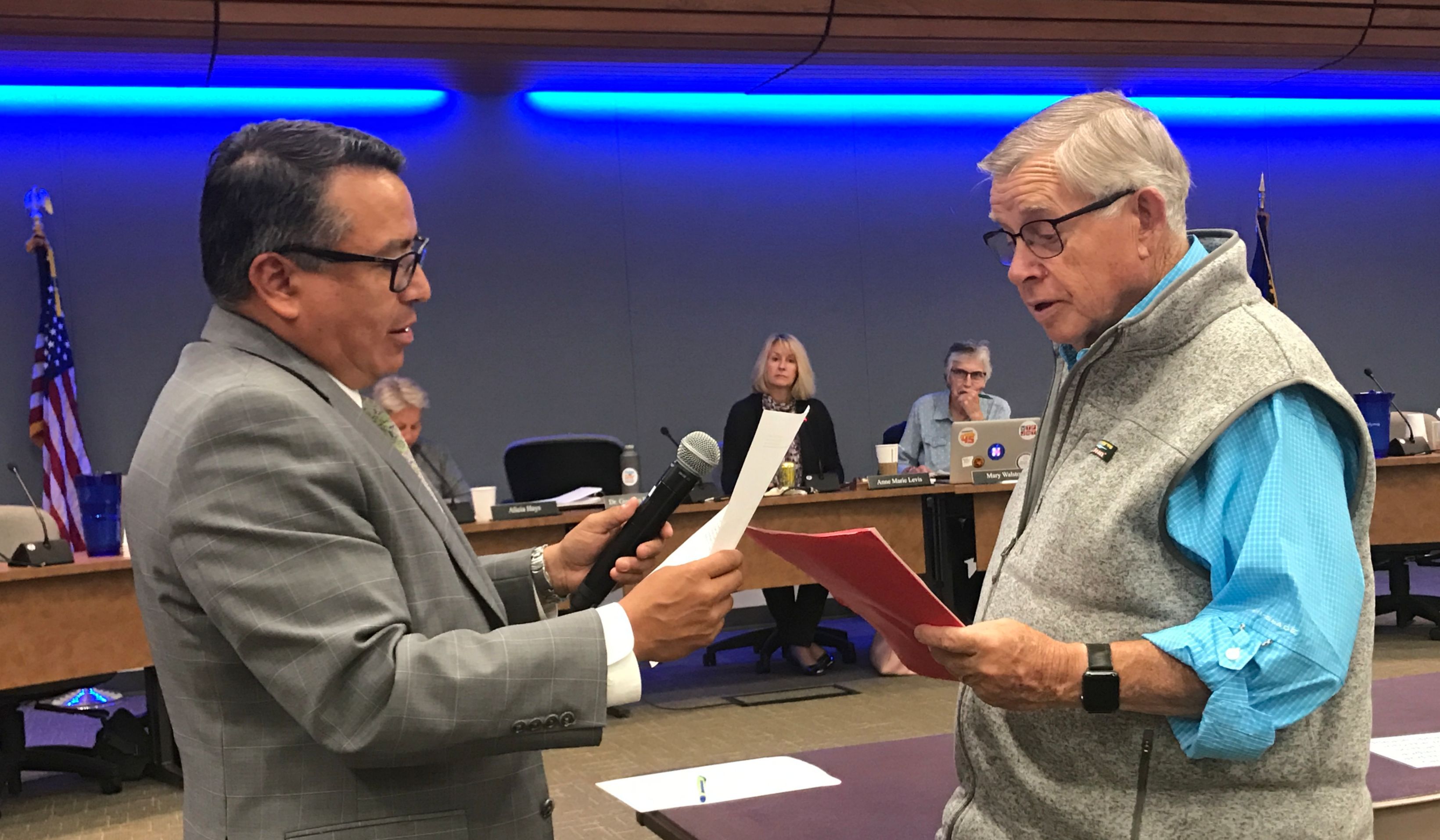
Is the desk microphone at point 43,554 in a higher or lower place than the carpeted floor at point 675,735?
higher

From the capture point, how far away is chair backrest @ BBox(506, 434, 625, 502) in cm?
568

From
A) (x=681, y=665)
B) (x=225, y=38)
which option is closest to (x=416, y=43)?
(x=225, y=38)

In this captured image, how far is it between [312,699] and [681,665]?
5474 mm

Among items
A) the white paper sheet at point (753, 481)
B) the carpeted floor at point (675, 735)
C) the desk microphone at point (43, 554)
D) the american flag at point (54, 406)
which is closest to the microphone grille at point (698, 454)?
the white paper sheet at point (753, 481)

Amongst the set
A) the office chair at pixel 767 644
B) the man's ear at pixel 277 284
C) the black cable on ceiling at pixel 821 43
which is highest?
the black cable on ceiling at pixel 821 43

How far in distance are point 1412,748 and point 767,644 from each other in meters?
4.48

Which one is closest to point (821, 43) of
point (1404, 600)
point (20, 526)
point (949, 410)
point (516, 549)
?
point (949, 410)

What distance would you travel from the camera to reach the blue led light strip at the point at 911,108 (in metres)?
8.05

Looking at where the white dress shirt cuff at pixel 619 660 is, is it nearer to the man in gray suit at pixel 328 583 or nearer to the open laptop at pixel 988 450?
the man in gray suit at pixel 328 583

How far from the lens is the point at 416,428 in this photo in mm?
5961

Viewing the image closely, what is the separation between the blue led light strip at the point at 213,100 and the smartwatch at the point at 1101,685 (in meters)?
6.78

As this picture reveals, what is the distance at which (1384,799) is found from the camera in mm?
1698

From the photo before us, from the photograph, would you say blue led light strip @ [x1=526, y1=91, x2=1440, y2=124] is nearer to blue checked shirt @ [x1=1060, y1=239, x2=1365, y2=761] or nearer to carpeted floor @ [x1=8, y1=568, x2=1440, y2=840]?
carpeted floor @ [x1=8, y1=568, x2=1440, y2=840]

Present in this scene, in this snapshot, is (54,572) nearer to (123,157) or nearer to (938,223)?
(123,157)
